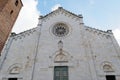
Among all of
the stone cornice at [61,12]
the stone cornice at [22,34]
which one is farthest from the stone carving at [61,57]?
the stone cornice at [61,12]

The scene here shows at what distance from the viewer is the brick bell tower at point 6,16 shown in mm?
12445

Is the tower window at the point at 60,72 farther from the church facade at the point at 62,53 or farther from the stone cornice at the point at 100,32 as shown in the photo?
the stone cornice at the point at 100,32

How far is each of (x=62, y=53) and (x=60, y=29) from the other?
3.42 metres

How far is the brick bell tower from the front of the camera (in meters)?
12.4

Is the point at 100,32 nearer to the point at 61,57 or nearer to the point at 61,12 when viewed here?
the point at 61,57

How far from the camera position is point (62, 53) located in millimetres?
15992

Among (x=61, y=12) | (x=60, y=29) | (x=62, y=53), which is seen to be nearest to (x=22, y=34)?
(x=60, y=29)

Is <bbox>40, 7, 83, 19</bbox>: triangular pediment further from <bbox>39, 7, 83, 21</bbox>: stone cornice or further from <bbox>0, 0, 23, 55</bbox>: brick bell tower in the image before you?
<bbox>0, 0, 23, 55</bbox>: brick bell tower

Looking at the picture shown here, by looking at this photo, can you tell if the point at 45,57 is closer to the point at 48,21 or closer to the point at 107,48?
the point at 48,21

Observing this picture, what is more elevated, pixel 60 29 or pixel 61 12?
pixel 61 12

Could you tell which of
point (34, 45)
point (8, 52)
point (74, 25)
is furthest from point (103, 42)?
point (8, 52)

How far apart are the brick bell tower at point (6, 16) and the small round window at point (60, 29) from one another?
16.2 feet

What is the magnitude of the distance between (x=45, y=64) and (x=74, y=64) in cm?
285

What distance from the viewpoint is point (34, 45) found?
55.3ft
